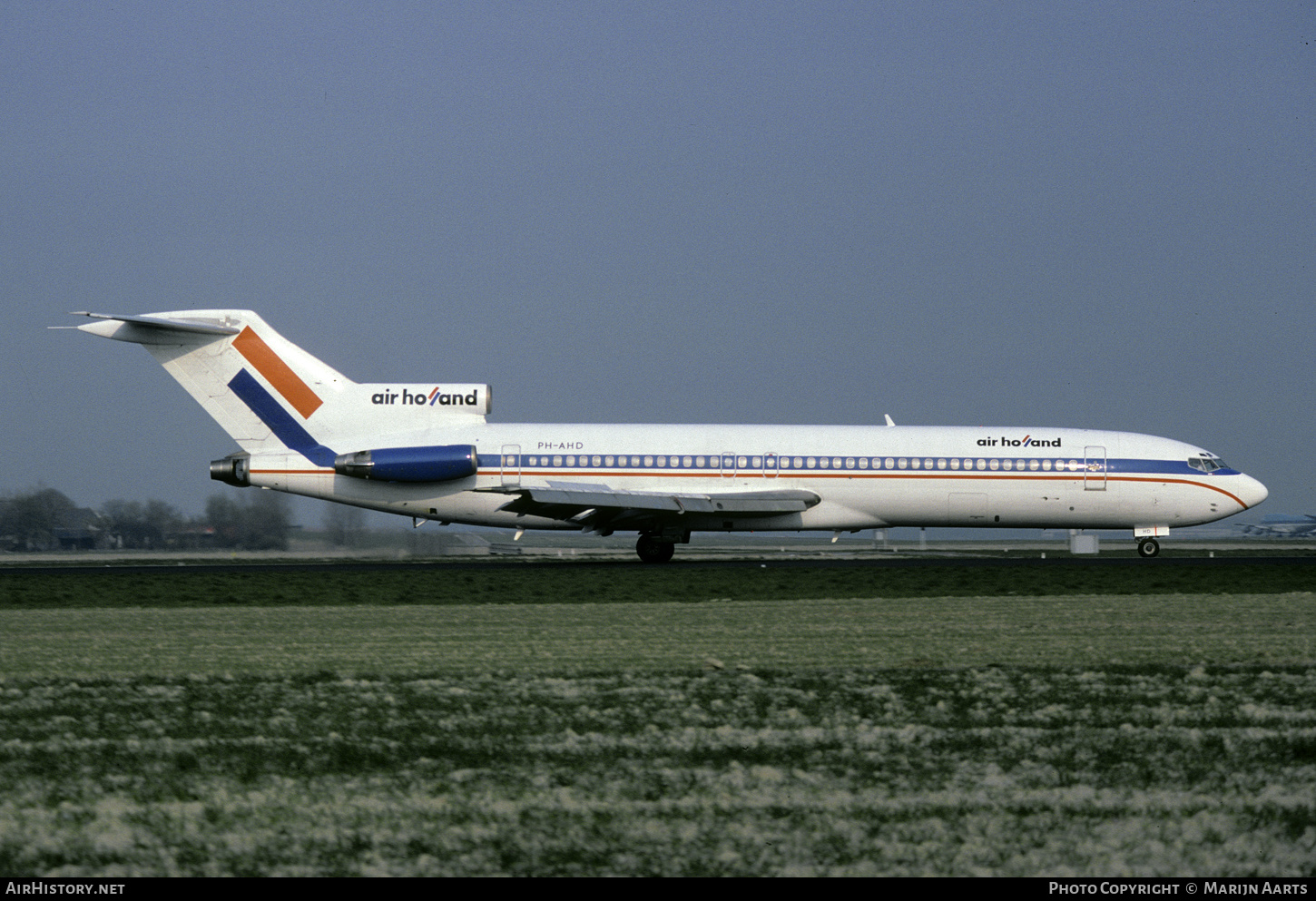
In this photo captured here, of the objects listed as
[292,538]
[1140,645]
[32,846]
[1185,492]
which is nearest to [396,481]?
[292,538]

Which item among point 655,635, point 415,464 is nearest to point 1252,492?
point 415,464

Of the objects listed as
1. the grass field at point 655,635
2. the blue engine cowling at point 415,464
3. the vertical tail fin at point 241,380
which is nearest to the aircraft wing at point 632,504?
the blue engine cowling at point 415,464

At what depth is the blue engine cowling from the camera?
29.4 meters

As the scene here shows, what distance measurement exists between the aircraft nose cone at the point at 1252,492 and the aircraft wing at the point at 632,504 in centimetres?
1065

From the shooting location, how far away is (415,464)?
29391 mm

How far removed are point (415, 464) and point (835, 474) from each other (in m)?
9.74

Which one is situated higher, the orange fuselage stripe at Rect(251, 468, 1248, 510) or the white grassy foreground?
the orange fuselage stripe at Rect(251, 468, 1248, 510)

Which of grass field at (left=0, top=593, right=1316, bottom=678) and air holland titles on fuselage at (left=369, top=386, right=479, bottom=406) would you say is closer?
grass field at (left=0, top=593, right=1316, bottom=678)

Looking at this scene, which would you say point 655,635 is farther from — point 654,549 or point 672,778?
point 654,549

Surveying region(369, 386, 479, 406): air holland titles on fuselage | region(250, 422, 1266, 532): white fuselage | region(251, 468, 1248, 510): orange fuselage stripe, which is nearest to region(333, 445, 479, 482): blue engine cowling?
region(250, 422, 1266, 532): white fuselage

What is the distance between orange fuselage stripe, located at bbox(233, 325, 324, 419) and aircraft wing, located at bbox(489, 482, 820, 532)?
535 cm

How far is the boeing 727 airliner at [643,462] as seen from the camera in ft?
97.5

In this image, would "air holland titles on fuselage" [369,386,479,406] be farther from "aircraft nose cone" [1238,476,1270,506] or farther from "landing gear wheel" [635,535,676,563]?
"aircraft nose cone" [1238,476,1270,506]

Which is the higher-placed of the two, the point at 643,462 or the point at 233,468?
the point at 643,462
